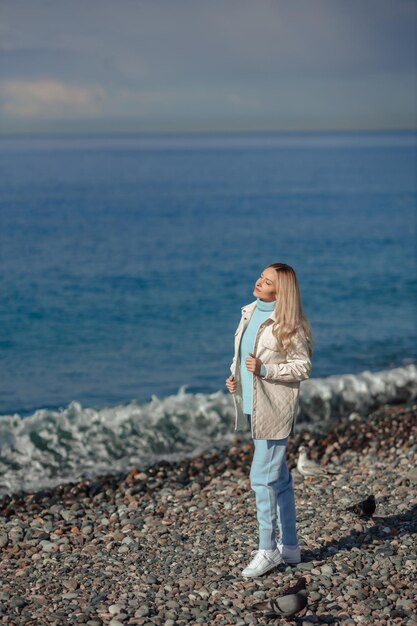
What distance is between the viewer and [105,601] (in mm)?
7508

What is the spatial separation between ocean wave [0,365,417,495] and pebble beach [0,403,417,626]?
1318mm

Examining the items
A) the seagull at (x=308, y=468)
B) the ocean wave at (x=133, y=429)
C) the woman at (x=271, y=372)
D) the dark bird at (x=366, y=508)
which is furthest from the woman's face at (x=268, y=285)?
the ocean wave at (x=133, y=429)

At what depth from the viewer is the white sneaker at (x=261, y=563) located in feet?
25.4

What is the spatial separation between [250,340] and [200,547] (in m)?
2.59

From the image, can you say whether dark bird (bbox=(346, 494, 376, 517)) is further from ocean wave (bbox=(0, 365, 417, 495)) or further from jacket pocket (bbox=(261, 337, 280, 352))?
ocean wave (bbox=(0, 365, 417, 495))

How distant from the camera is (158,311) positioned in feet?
88.6

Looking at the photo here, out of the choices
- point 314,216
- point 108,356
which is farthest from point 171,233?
point 108,356

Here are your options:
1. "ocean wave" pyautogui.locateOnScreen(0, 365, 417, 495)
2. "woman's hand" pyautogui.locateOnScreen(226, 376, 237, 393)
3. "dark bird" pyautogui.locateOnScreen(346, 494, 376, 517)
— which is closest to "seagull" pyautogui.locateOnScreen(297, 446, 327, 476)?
"dark bird" pyautogui.locateOnScreen(346, 494, 376, 517)

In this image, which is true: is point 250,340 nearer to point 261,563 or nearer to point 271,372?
point 271,372

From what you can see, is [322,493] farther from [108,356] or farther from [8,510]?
[108,356]

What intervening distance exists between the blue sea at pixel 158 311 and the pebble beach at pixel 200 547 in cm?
218

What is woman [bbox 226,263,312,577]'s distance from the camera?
7.16 m

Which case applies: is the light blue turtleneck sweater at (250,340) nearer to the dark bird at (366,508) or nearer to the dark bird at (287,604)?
the dark bird at (287,604)

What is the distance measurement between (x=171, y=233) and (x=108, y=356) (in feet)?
83.0
